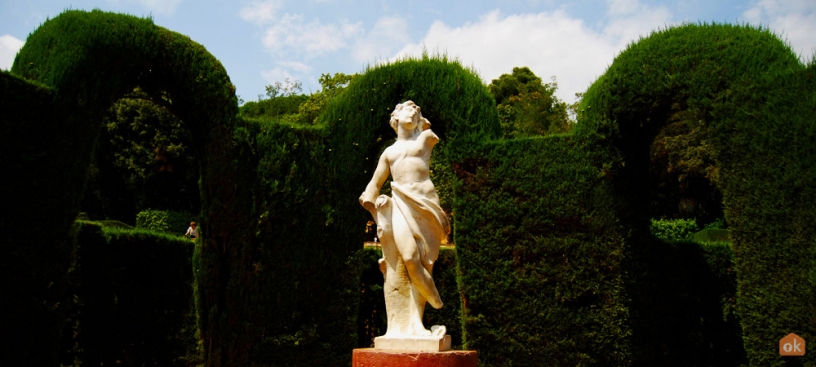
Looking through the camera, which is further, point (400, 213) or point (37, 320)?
point (37, 320)

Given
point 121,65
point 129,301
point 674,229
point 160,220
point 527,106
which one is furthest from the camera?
point 527,106

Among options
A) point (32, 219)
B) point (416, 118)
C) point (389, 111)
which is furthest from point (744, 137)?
point (32, 219)

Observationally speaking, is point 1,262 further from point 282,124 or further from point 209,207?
point 282,124

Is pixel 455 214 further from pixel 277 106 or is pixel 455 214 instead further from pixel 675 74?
pixel 277 106

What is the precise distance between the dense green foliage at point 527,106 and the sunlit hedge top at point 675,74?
15886 mm

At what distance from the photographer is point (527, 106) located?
29.4m

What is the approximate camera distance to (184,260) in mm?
10922

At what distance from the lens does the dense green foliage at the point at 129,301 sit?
9.39 meters

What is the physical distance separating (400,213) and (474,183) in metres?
3.23

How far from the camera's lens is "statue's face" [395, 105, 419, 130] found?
6789 mm

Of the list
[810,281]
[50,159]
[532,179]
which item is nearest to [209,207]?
[50,159]

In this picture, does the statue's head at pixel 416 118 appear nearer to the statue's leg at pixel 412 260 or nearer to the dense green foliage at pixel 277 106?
the statue's leg at pixel 412 260

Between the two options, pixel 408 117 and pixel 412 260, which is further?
pixel 408 117

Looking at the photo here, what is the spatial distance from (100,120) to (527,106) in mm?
23420
